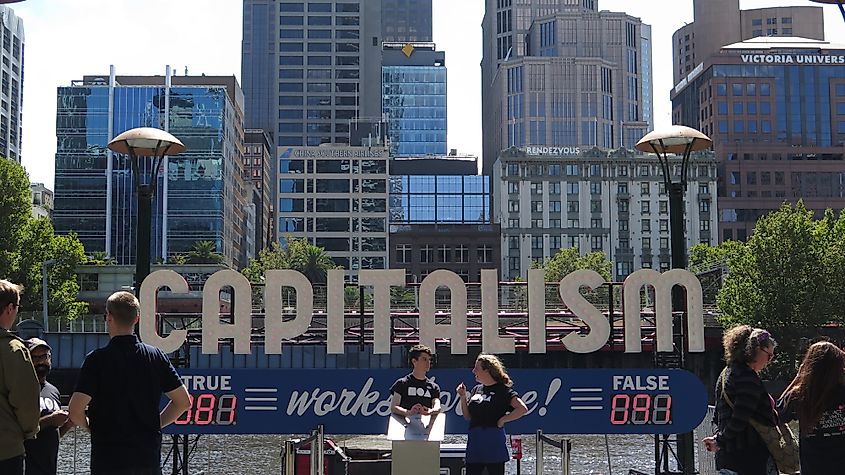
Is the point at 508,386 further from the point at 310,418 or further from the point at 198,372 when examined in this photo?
the point at 198,372

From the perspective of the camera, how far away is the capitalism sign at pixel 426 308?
15.4 metres

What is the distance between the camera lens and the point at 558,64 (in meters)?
198

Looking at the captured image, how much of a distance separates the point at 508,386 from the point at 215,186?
123 m

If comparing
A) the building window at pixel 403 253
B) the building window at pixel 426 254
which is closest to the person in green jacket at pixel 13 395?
the building window at pixel 403 253

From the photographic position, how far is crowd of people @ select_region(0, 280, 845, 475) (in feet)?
22.6

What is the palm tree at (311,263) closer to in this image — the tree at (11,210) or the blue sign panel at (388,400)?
the tree at (11,210)

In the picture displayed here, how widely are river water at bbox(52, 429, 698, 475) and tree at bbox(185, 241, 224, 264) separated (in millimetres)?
90327

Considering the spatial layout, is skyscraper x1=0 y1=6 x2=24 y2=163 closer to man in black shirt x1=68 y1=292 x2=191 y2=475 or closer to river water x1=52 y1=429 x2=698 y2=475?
river water x1=52 y1=429 x2=698 y2=475

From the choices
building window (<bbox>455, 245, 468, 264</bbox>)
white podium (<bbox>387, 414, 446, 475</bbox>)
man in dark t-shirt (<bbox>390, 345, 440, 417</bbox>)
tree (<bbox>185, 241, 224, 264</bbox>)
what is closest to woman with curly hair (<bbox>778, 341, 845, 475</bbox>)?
white podium (<bbox>387, 414, 446, 475</bbox>)

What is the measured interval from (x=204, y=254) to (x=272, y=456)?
9806 centimetres

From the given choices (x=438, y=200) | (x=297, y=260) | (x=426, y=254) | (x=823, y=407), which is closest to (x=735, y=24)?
(x=438, y=200)

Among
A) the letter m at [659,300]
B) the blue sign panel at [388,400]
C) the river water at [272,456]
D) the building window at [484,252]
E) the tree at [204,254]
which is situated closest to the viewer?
the blue sign panel at [388,400]

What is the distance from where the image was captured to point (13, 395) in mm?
→ 6801

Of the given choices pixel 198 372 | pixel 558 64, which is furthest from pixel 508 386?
pixel 558 64
